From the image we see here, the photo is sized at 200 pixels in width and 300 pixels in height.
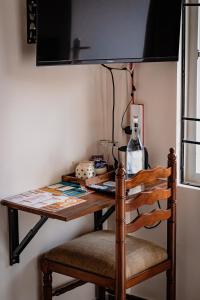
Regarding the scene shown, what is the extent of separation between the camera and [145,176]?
7.51 ft

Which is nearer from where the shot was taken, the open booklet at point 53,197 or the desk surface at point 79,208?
the desk surface at point 79,208

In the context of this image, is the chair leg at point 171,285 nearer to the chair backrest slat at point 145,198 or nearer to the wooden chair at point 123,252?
A: the wooden chair at point 123,252

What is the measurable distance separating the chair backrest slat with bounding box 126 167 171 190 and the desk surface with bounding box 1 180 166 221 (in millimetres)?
202

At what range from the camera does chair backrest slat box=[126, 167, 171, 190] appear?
2.24 m

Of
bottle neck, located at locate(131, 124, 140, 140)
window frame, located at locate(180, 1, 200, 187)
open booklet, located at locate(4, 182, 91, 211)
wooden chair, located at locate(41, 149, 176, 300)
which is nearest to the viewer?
wooden chair, located at locate(41, 149, 176, 300)

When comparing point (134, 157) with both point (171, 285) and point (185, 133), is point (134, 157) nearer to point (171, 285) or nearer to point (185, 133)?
point (185, 133)

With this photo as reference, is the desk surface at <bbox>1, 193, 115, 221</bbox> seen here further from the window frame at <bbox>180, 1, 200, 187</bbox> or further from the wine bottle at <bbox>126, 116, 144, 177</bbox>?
the window frame at <bbox>180, 1, 200, 187</bbox>

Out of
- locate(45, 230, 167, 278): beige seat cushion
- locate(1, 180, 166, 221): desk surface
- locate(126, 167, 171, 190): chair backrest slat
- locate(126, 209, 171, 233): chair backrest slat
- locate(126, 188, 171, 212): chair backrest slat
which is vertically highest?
locate(126, 167, 171, 190): chair backrest slat

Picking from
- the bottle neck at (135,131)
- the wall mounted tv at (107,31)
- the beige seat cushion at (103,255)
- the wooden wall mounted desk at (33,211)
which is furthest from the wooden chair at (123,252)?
the wall mounted tv at (107,31)

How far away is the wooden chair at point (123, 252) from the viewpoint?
2225mm

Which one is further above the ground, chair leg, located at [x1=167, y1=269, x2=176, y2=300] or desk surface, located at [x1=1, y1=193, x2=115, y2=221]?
desk surface, located at [x1=1, y1=193, x2=115, y2=221]

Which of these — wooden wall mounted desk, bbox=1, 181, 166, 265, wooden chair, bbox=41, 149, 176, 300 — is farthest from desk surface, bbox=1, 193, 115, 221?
wooden chair, bbox=41, 149, 176, 300

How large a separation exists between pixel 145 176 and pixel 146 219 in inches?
7.4

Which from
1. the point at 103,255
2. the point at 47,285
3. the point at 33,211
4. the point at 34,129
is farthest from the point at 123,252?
the point at 34,129
